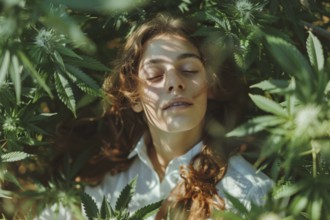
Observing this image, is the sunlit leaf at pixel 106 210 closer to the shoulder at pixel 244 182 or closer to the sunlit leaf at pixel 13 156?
the sunlit leaf at pixel 13 156

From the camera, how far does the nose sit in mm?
1639

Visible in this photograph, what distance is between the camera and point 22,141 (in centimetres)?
169

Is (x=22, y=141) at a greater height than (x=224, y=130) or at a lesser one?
greater

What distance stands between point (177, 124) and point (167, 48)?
246 millimetres

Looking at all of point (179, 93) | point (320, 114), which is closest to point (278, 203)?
point (320, 114)

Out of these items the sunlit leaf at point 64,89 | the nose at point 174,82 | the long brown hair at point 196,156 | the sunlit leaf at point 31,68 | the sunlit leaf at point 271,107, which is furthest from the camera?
the long brown hair at point 196,156

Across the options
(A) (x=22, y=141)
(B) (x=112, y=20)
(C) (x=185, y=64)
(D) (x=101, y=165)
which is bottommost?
(D) (x=101, y=165)

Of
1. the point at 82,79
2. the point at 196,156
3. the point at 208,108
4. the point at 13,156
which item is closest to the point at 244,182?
the point at 196,156

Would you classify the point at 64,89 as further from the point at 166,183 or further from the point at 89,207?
the point at 166,183

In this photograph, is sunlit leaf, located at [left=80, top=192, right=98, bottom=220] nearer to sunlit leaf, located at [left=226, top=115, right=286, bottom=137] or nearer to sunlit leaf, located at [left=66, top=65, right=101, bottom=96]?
sunlit leaf, located at [left=66, top=65, right=101, bottom=96]

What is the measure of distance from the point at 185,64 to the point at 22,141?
570mm

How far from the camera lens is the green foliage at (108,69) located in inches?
47.1

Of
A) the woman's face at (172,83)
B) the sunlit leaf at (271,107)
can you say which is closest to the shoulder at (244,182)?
the woman's face at (172,83)

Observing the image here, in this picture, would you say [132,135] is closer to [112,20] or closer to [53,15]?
[112,20]
